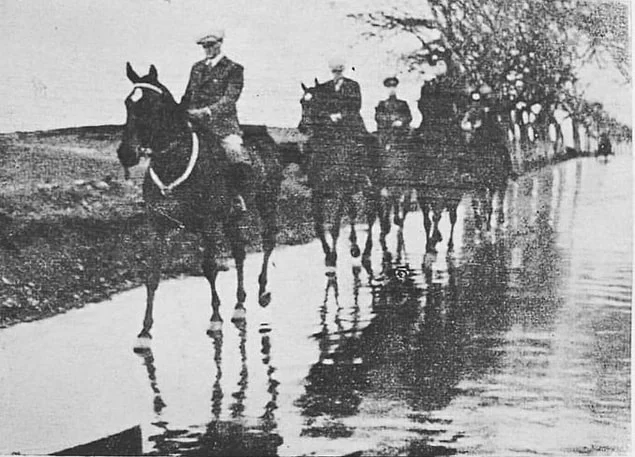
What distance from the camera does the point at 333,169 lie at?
2820 mm

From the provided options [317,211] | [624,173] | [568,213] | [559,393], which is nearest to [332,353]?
[317,211]

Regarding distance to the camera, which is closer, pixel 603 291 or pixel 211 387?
pixel 211 387

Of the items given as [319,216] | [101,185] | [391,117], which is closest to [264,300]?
[319,216]

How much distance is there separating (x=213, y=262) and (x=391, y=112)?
710mm

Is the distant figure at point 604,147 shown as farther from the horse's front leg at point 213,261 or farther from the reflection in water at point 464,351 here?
the horse's front leg at point 213,261

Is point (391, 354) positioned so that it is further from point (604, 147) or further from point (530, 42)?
point (530, 42)

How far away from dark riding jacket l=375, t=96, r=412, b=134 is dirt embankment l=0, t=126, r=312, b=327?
0.74 m

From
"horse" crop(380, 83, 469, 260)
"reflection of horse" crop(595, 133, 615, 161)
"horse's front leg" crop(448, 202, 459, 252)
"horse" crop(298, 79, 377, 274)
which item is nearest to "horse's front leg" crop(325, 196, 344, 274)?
"horse" crop(298, 79, 377, 274)

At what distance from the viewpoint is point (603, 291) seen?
2.94 m

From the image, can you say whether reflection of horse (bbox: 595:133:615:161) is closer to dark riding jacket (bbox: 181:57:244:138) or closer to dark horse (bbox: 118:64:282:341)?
dark horse (bbox: 118:64:282:341)

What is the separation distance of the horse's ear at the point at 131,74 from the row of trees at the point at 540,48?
91 cm

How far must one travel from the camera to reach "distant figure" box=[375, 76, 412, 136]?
9.32 ft

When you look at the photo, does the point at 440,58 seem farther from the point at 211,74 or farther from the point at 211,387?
the point at 211,387

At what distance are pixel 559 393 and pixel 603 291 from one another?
36 cm
